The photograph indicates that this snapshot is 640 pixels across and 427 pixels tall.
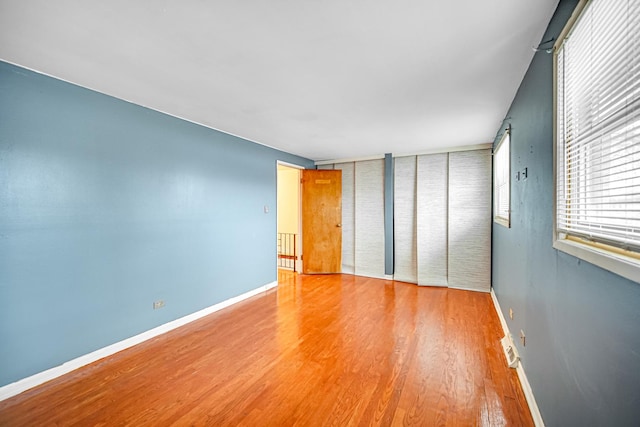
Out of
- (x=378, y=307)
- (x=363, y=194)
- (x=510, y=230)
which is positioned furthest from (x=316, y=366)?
(x=363, y=194)

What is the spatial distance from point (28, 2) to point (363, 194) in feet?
15.5

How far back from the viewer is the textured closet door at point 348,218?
5.57 meters

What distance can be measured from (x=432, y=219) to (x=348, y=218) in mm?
1632

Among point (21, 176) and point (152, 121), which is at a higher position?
point (152, 121)

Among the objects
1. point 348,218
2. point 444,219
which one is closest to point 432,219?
point 444,219

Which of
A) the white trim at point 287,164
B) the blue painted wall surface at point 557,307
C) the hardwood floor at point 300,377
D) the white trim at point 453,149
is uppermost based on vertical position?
the white trim at point 453,149

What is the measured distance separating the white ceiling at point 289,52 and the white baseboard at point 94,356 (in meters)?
2.33

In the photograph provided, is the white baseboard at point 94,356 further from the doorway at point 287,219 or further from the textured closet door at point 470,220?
the textured closet door at point 470,220

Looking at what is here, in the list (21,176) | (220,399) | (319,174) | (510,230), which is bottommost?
(220,399)

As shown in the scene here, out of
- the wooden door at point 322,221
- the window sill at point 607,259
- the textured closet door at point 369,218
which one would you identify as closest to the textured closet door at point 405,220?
the textured closet door at point 369,218

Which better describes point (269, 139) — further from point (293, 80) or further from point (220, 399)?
point (220, 399)

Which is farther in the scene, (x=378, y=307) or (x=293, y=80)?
(x=378, y=307)

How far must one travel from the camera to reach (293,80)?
2.21 m

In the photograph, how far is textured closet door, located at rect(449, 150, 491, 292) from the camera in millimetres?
4332
